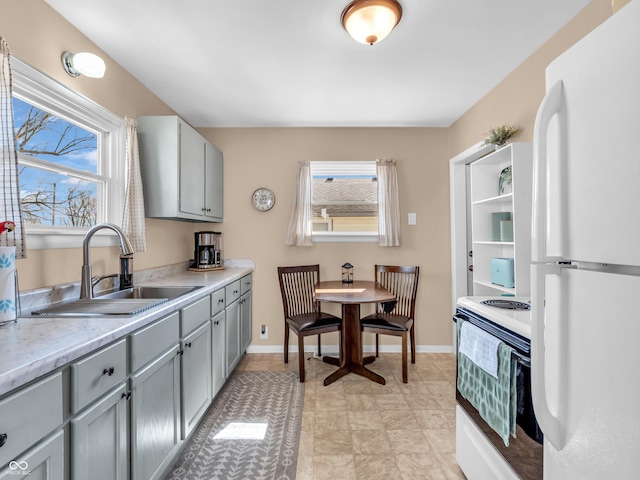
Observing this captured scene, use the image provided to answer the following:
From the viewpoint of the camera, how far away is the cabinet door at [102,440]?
102 centimetres

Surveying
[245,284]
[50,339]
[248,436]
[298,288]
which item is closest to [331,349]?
[298,288]

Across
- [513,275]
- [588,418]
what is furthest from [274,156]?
[588,418]

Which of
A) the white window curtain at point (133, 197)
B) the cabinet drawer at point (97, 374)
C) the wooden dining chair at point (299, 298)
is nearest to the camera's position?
the cabinet drawer at point (97, 374)

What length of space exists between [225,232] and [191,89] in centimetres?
142

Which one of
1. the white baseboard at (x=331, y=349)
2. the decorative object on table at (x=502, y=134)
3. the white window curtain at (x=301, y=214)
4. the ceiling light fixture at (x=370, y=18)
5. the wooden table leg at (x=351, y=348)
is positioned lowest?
the white baseboard at (x=331, y=349)

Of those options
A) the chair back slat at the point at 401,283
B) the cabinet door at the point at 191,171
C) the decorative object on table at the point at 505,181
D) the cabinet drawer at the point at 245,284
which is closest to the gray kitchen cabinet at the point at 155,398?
the cabinet door at the point at 191,171

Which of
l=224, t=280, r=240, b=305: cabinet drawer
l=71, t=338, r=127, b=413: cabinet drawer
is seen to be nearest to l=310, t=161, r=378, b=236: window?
l=224, t=280, r=240, b=305: cabinet drawer

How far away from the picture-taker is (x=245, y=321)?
322 cm

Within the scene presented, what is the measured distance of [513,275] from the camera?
226 centimetres

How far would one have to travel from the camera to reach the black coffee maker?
316 cm

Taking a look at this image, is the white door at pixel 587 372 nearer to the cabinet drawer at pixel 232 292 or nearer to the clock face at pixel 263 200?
the cabinet drawer at pixel 232 292

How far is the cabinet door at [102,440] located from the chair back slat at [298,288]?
190 centimetres

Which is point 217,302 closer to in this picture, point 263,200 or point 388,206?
point 263,200

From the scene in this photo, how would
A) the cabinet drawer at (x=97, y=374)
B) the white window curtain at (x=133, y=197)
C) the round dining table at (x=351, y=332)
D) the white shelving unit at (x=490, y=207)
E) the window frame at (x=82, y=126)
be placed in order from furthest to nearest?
1. the round dining table at (x=351, y=332)
2. the white window curtain at (x=133, y=197)
3. the white shelving unit at (x=490, y=207)
4. the window frame at (x=82, y=126)
5. the cabinet drawer at (x=97, y=374)
